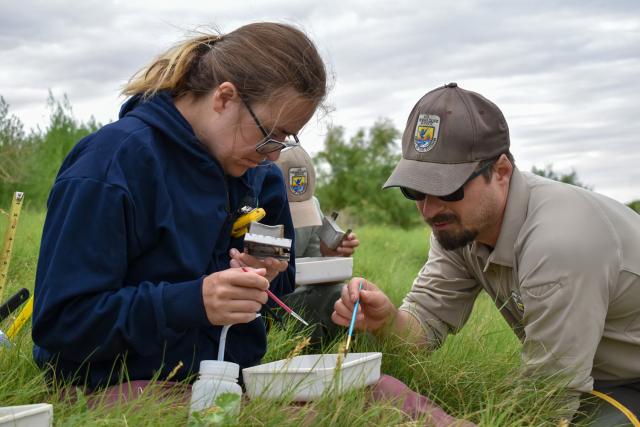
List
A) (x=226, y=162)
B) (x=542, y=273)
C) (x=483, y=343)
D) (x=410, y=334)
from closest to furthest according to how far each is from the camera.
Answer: (x=226, y=162), (x=542, y=273), (x=410, y=334), (x=483, y=343)

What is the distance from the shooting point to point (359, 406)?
2311mm

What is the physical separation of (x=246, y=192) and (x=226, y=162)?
18cm

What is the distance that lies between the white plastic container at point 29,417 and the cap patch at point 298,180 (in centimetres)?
231

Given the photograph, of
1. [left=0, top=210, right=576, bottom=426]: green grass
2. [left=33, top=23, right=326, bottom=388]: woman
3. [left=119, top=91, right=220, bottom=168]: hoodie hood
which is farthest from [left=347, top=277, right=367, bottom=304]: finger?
[left=119, top=91, right=220, bottom=168]: hoodie hood

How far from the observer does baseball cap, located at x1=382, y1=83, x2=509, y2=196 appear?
2.97 metres

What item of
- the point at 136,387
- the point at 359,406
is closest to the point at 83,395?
the point at 136,387

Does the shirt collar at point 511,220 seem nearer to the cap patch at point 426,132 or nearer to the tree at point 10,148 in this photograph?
the cap patch at point 426,132

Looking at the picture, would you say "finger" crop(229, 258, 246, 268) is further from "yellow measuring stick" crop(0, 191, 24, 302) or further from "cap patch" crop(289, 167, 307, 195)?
"cap patch" crop(289, 167, 307, 195)

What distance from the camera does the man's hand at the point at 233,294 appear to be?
6.93 ft

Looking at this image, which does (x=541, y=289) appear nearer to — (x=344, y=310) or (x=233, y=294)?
(x=344, y=310)

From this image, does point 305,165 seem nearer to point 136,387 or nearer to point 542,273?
point 542,273

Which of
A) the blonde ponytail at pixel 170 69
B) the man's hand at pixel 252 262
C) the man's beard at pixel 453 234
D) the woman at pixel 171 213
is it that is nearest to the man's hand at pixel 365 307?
the man's beard at pixel 453 234

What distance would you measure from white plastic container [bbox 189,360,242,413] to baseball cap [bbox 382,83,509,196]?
43.7 inches

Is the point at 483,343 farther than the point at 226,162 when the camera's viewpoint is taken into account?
Yes
